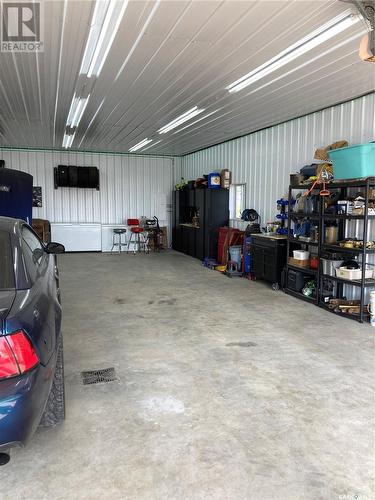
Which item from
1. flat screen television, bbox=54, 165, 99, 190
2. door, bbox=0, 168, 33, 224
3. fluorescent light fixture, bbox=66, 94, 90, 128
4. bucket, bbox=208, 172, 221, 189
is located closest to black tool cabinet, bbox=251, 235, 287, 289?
bucket, bbox=208, 172, 221, 189

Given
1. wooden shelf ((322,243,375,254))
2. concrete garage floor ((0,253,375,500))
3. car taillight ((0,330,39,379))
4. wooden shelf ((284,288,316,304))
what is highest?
wooden shelf ((322,243,375,254))

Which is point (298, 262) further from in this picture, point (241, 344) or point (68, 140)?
point (68, 140)

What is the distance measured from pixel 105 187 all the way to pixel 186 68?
809 centimetres

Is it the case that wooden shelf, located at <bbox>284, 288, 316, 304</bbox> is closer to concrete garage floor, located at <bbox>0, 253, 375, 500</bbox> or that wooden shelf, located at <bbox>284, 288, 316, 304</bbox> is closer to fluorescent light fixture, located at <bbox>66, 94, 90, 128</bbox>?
concrete garage floor, located at <bbox>0, 253, 375, 500</bbox>

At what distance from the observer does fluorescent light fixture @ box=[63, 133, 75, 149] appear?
929 cm

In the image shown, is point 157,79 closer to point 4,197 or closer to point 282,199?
point 4,197

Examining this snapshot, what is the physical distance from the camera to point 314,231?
5879 millimetres

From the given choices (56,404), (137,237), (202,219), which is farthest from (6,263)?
(137,237)

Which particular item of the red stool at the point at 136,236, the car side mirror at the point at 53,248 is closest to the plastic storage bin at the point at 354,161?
the car side mirror at the point at 53,248

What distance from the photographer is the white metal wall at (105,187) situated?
1144 cm

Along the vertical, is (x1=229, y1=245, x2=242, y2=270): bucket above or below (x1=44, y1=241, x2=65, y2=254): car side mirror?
below

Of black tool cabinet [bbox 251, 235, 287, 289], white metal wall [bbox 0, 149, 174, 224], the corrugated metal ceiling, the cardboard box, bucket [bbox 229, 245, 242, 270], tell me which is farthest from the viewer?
white metal wall [bbox 0, 149, 174, 224]

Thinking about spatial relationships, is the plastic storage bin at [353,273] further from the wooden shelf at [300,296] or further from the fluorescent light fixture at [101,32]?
the fluorescent light fixture at [101,32]

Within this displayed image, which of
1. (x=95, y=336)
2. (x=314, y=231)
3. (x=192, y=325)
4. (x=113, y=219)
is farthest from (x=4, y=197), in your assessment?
(x=113, y=219)
